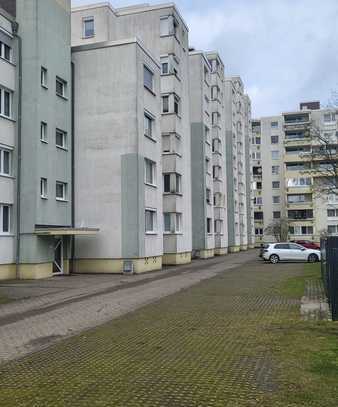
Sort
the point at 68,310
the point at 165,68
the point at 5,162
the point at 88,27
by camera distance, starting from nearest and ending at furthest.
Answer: the point at 68,310
the point at 5,162
the point at 88,27
the point at 165,68

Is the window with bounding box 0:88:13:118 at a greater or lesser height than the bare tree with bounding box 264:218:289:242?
greater

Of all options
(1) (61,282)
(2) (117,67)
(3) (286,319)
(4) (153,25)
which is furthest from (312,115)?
(3) (286,319)

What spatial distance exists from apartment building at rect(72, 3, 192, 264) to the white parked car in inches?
239

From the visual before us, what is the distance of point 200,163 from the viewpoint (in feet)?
149

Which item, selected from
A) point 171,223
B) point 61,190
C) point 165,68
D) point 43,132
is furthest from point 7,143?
point 165,68

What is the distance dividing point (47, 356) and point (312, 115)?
284 feet

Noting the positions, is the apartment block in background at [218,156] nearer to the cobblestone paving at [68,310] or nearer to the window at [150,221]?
the window at [150,221]

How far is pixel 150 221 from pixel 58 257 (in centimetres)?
629

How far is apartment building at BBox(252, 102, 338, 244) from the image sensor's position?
262ft

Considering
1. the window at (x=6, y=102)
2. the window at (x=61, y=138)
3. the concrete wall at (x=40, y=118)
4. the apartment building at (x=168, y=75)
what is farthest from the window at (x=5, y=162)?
the apartment building at (x=168, y=75)

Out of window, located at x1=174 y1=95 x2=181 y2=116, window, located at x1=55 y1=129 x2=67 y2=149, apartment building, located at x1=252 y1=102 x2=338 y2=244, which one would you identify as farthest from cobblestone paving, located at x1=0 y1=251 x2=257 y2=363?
apartment building, located at x1=252 y1=102 x2=338 y2=244

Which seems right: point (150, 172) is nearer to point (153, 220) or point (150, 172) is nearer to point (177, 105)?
point (153, 220)

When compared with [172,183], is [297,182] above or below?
above

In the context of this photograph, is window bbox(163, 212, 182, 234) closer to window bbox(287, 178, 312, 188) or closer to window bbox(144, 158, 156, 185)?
window bbox(144, 158, 156, 185)
